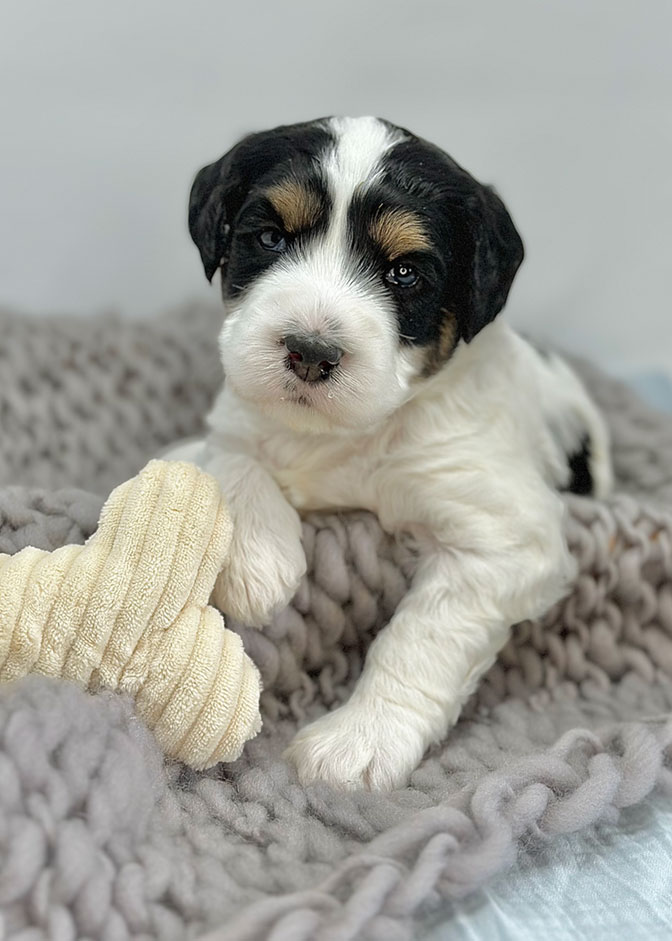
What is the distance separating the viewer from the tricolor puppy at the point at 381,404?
6.23ft

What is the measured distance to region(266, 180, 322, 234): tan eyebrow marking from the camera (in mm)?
1981

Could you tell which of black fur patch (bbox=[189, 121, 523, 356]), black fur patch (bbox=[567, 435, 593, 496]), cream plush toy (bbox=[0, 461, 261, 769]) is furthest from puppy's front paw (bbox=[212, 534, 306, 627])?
black fur patch (bbox=[567, 435, 593, 496])

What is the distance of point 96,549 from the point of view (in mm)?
1755

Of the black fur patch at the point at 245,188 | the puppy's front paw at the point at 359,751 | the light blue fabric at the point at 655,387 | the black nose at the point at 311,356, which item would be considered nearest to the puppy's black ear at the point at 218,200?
the black fur patch at the point at 245,188

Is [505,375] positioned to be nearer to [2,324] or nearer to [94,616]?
[94,616]

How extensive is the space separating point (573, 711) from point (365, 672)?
0.51 m

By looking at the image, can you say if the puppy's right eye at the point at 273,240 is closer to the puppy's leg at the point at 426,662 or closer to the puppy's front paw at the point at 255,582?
the puppy's front paw at the point at 255,582

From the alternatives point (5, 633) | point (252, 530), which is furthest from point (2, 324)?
point (5, 633)

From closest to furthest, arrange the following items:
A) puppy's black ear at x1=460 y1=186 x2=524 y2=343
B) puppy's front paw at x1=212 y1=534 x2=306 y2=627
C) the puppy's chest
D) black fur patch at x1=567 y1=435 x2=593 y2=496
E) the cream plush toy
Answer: the cream plush toy → puppy's front paw at x1=212 y1=534 x2=306 y2=627 → puppy's black ear at x1=460 y1=186 x2=524 y2=343 → the puppy's chest → black fur patch at x1=567 y1=435 x2=593 y2=496

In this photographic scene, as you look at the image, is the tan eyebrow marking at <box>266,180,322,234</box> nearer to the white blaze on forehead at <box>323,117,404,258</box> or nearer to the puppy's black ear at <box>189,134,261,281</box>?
the white blaze on forehead at <box>323,117,404,258</box>

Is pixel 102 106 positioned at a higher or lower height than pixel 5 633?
higher

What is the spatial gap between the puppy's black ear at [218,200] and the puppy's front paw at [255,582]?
24.4 inches

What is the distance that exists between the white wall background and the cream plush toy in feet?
6.18

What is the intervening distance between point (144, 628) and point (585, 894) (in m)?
0.81
